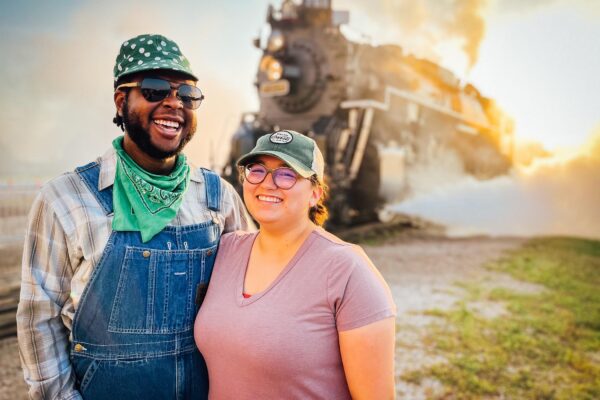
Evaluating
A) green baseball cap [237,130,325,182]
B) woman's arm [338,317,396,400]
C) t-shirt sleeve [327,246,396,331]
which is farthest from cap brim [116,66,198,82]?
woman's arm [338,317,396,400]

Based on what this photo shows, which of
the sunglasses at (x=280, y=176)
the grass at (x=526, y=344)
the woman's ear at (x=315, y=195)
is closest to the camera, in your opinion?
the sunglasses at (x=280, y=176)

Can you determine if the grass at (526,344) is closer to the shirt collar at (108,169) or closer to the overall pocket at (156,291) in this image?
the overall pocket at (156,291)

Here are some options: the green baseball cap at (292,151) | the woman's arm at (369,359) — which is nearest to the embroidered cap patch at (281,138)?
the green baseball cap at (292,151)

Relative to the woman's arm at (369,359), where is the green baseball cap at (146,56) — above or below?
above

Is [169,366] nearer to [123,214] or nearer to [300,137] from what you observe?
[123,214]

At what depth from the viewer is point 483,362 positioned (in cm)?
406

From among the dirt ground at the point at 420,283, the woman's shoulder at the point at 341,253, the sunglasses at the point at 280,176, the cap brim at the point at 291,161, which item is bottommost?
the dirt ground at the point at 420,283

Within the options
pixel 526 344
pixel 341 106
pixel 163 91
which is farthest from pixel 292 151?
pixel 341 106

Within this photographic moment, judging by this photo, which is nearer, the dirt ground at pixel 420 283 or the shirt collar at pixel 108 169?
the shirt collar at pixel 108 169

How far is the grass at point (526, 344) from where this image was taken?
3.67m

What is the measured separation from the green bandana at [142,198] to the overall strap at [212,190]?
16 cm

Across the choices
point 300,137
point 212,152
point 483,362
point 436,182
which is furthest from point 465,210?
point 300,137

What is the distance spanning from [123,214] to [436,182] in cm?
1213

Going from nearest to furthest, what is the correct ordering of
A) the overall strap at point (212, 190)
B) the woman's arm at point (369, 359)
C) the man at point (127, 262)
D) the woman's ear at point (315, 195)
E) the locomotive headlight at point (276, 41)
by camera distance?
the woman's arm at point (369, 359) → the man at point (127, 262) → the woman's ear at point (315, 195) → the overall strap at point (212, 190) → the locomotive headlight at point (276, 41)
